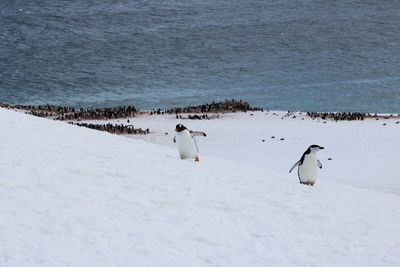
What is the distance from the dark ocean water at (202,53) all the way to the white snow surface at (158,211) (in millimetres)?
32085

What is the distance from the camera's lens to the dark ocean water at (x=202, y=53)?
5066cm

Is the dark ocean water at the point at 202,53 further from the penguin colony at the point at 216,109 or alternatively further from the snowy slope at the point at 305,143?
the snowy slope at the point at 305,143

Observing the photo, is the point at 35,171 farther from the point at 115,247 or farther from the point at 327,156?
the point at 327,156

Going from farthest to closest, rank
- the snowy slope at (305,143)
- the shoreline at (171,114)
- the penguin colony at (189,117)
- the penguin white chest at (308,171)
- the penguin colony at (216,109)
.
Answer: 1. the penguin colony at (216,109)
2. the shoreline at (171,114)
3. the snowy slope at (305,143)
4. the penguin colony at (189,117)
5. the penguin white chest at (308,171)

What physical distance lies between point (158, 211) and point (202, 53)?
69725 millimetres

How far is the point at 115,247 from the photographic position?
4484mm

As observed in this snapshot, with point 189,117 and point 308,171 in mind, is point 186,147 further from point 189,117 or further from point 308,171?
point 189,117

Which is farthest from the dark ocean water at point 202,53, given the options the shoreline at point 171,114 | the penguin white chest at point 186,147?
the penguin white chest at point 186,147

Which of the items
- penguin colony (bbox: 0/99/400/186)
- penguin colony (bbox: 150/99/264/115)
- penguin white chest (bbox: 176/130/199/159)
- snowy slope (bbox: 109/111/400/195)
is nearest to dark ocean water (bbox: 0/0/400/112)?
penguin colony (bbox: 150/99/264/115)

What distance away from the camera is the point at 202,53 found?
245 ft

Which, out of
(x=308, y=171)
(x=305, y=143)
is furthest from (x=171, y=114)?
(x=308, y=171)

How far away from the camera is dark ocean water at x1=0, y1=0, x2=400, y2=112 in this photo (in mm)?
50656

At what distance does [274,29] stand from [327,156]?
70.3m

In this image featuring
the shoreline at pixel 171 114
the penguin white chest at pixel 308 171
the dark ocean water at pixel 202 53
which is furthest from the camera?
the dark ocean water at pixel 202 53
